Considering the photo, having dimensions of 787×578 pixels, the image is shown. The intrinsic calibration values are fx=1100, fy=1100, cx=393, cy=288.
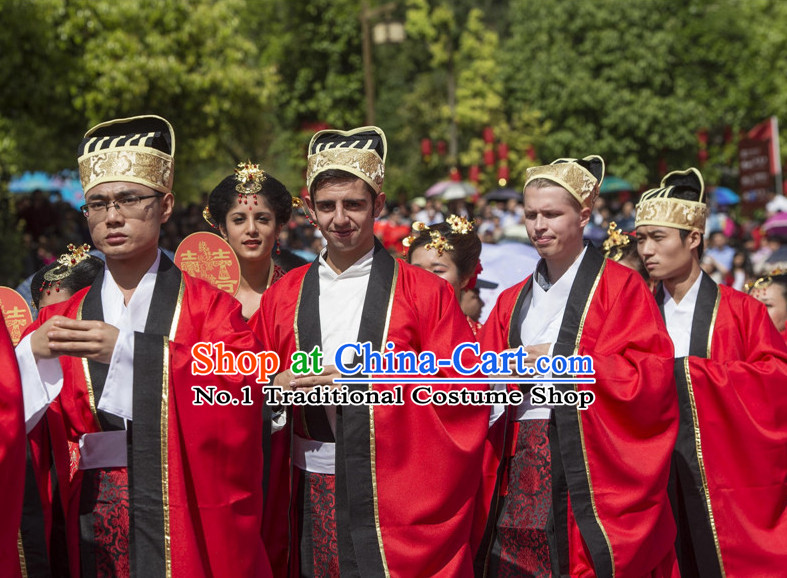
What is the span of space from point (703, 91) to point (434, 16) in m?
10.4

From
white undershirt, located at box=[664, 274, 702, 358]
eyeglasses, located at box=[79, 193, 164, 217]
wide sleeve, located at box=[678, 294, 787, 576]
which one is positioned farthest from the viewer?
white undershirt, located at box=[664, 274, 702, 358]

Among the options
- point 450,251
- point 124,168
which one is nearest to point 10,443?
point 124,168

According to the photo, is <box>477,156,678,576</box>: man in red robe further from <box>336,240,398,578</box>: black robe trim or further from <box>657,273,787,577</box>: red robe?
<box>336,240,398,578</box>: black robe trim

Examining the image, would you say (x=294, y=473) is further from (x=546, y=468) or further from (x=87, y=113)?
(x=87, y=113)

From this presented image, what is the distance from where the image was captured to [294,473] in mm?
4699

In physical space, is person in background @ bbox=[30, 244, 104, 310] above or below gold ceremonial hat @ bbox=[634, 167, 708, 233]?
below

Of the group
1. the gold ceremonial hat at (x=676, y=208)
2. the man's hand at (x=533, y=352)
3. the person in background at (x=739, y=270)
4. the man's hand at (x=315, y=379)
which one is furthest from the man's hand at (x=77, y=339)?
the person in background at (x=739, y=270)

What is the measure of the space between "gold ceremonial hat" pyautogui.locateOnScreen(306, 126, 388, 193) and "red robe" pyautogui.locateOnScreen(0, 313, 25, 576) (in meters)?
1.46

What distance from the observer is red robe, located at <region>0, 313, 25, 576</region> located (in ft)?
12.2

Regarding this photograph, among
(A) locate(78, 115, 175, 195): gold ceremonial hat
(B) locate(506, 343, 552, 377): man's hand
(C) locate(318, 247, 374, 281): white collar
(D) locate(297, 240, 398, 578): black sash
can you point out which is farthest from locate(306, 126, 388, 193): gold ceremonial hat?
(B) locate(506, 343, 552, 377): man's hand

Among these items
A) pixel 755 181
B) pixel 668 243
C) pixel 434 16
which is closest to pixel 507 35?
pixel 434 16

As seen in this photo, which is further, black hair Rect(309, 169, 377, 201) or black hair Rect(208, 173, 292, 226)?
black hair Rect(208, 173, 292, 226)

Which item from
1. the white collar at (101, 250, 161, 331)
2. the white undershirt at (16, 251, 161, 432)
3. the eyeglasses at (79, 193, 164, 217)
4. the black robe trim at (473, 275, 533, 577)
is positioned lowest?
the black robe trim at (473, 275, 533, 577)

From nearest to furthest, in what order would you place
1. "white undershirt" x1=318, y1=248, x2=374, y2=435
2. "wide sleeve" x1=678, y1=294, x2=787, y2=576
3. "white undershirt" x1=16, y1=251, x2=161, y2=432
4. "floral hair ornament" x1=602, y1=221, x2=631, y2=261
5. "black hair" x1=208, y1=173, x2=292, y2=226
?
"white undershirt" x1=16, y1=251, x2=161, y2=432, "white undershirt" x1=318, y1=248, x2=374, y2=435, "wide sleeve" x1=678, y1=294, x2=787, y2=576, "black hair" x1=208, y1=173, x2=292, y2=226, "floral hair ornament" x1=602, y1=221, x2=631, y2=261
